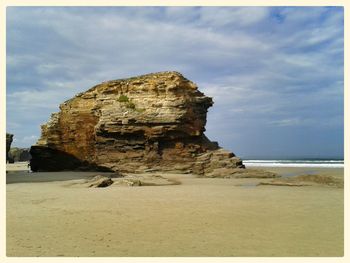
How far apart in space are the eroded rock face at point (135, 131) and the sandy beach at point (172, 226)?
53.9 feet

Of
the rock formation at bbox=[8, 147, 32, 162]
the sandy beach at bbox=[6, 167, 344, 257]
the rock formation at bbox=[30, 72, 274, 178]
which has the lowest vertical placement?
the rock formation at bbox=[8, 147, 32, 162]

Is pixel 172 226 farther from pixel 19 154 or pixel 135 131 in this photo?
pixel 19 154

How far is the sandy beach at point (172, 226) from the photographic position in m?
6.23

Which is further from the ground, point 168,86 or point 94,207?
point 168,86

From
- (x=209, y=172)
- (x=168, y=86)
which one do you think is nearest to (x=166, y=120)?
(x=168, y=86)

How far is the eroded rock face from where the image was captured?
28.7 metres

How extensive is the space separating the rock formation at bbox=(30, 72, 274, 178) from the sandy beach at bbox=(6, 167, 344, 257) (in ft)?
51.9

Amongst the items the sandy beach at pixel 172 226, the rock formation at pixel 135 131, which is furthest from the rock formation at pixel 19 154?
the sandy beach at pixel 172 226

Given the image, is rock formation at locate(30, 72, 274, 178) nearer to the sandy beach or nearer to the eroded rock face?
the eroded rock face

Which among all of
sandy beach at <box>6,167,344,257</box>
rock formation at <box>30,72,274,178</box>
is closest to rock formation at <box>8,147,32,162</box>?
rock formation at <box>30,72,274,178</box>

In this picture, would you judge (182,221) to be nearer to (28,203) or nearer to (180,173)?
(28,203)

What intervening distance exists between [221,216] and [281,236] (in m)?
2.18

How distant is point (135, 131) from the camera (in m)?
29.4

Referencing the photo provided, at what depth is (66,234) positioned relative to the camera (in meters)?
7.15
